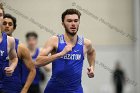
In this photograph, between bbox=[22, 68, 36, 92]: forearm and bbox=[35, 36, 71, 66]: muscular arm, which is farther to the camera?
bbox=[22, 68, 36, 92]: forearm

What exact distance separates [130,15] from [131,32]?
0.73 meters

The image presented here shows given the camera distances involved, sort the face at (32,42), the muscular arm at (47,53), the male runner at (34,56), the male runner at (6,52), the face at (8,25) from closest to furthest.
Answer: the male runner at (6,52)
the muscular arm at (47,53)
the face at (8,25)
the male runner at (34,56)
the face at (32,42)

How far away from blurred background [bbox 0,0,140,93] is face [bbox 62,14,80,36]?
15.4 meters

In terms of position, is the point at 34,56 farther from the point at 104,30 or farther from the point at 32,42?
the point at 104,30

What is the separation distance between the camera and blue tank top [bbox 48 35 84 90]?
349 inches

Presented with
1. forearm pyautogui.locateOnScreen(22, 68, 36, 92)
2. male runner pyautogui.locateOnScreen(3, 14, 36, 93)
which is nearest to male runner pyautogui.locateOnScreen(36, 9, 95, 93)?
forearm pyautogui.locateOnScreen(22, 68, 36, 92)

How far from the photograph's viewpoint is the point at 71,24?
8969 mm

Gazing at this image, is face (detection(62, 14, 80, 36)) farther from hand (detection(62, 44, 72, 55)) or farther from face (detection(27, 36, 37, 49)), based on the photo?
face (detection(27, 36, 37, 49))

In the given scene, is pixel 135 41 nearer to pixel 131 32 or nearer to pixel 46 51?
pixel 131 32

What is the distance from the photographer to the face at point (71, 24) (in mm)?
8966

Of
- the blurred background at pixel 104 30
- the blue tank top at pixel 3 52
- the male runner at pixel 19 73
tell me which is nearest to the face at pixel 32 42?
the male runner at pixel 19 73

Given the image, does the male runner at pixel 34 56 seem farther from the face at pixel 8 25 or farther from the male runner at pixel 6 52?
the male runner at pixel 6 52

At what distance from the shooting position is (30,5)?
81.1 feet

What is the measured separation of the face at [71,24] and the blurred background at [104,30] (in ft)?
50.6
